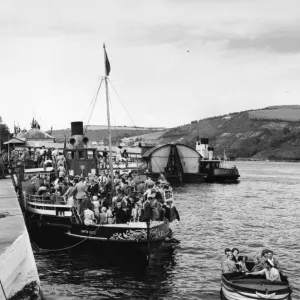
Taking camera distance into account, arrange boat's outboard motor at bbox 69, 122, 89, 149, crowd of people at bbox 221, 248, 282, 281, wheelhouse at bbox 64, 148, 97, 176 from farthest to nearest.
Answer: boat's outboard motor at bbox 69, 122, 89, 149 → wheelhouse at bbox 64, 148, 97, 176 → crowd of people at bbox 221, 248, 282, 281

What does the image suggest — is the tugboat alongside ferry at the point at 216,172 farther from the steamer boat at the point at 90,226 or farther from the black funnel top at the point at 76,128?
the steamer boat at the point at 90,226

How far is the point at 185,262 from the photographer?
25.7m

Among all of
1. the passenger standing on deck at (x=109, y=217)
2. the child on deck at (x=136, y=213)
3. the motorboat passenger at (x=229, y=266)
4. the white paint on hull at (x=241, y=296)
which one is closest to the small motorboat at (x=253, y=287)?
the white paint on hull at (x=241, y=296)

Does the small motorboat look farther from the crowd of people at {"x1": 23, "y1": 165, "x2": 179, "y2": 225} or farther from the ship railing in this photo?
the ship railing

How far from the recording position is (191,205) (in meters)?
52.4

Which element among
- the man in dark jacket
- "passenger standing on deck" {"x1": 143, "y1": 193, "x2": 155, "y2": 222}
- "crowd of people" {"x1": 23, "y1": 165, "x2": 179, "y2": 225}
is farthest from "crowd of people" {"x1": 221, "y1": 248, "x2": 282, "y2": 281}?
the man in dark jacket

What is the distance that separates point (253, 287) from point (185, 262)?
9.69 metres

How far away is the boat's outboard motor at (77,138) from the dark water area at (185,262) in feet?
30.9

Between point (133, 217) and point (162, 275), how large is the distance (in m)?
3.26

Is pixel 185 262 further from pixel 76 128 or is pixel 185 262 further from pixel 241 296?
pixel 76 128

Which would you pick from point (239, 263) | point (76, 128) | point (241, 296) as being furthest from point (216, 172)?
point (241, 296)

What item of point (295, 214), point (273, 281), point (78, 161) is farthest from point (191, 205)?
point (273, 281)

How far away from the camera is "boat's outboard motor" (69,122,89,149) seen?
37.8 meters

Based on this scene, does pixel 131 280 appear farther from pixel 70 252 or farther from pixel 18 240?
pixel 18 240
